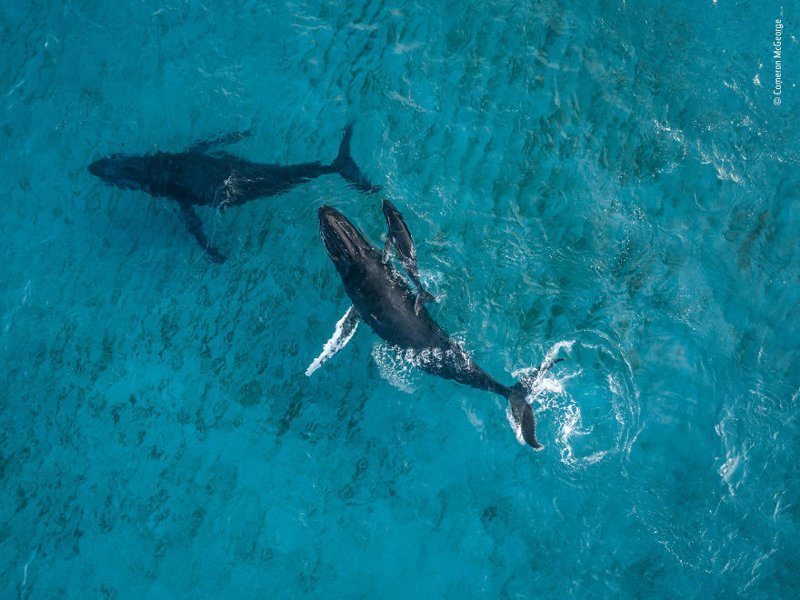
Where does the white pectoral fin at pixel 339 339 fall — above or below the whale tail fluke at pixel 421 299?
below

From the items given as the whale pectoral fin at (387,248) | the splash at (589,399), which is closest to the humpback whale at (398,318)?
the whale pectoral fin at (387,248)

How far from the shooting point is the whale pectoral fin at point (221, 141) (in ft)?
49.7

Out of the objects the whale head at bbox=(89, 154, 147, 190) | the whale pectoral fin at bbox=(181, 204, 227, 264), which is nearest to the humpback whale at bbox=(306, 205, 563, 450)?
the whale pectoral fin at bbox=(181, 204, 227, 264)

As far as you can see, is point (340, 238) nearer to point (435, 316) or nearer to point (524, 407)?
point (435, 316)

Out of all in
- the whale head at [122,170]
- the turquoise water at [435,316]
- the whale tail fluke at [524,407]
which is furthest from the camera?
the whale head at [122,170]

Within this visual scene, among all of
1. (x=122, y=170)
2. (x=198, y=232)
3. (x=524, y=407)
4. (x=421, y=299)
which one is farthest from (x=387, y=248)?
(x=122, y=170)

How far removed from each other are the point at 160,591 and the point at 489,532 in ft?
25.3

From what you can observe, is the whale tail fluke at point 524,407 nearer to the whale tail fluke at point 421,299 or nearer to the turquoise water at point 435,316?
the turquoise water at point 435,316

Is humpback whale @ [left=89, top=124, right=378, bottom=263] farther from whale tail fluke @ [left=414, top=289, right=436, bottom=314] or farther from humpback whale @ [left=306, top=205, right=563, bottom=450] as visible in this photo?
whale tail fluke @ [left=414, top=289, right=436, bottom=314]

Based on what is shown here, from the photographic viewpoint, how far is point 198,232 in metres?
15.0

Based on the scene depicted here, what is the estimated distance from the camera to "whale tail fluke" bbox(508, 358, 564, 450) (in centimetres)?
1342

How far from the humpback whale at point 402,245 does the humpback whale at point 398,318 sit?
234 mm

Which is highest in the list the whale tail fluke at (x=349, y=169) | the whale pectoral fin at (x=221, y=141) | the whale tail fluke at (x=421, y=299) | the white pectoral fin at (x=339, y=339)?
the whale tail fluke at (x=349, y=169)

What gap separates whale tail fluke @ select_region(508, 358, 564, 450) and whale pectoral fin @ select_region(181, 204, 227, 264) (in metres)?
7.70
